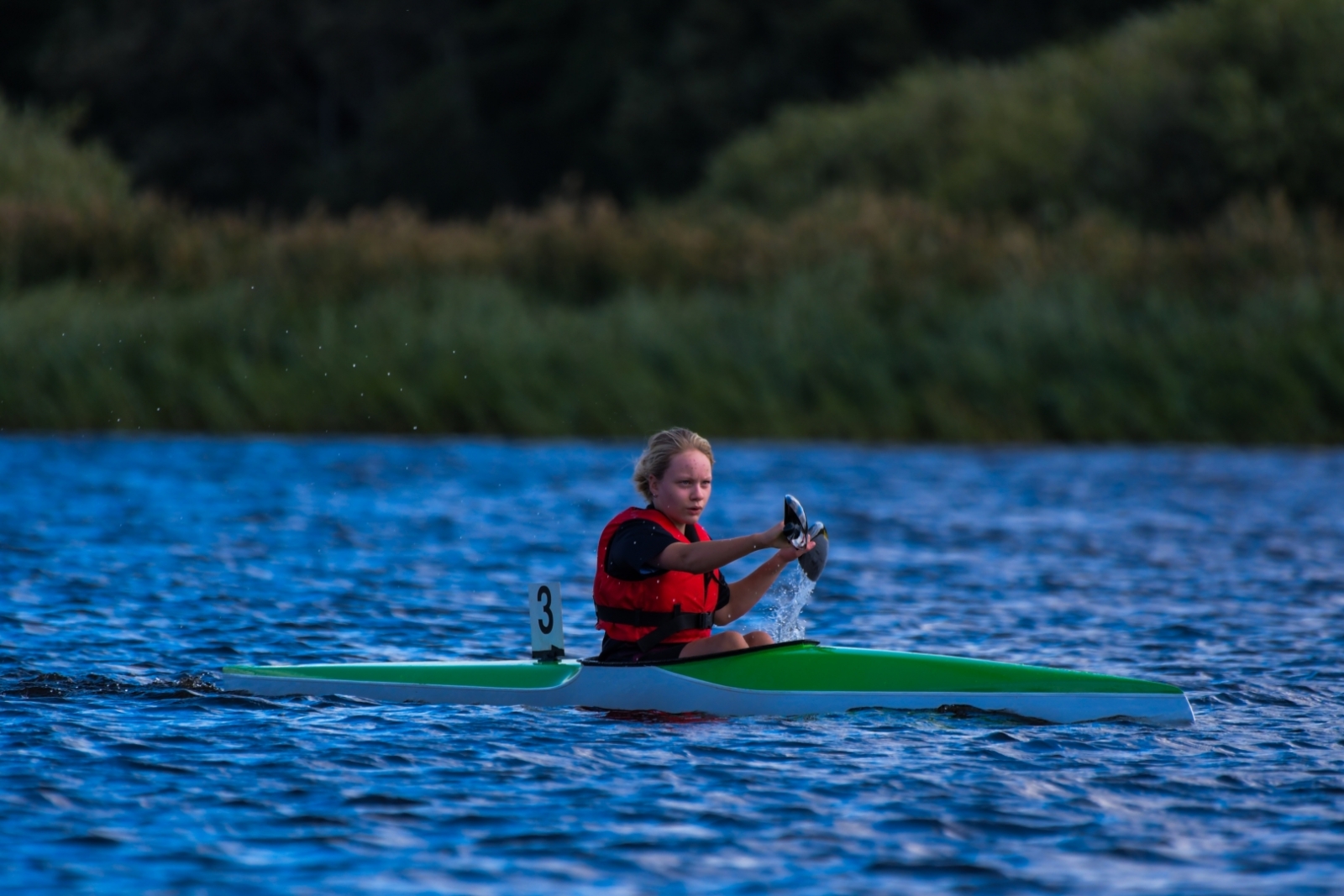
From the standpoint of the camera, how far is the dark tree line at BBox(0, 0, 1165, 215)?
43.9 m

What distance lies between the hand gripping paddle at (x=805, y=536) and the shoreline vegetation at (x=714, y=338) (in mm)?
11286

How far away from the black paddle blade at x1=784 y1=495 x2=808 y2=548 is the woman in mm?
142

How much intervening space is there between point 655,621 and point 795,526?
2.72ft

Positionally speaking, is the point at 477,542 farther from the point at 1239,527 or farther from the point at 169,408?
the point at 169,408

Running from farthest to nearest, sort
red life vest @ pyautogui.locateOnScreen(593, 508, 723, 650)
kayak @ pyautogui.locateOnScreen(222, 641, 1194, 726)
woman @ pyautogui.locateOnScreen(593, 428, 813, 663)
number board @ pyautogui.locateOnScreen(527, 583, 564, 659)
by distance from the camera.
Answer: number board @ pyautogui.locateOnScreen(527, 583, 564, 659) < red life vest @ pyautogui.locateOnScreen(593, 508, 723, 650) < woman @ pyautogui.locateOnScreen(593, 428, 813, 663) < kayak @ pyautogui.locateOnScreen(222, 641, 1194, 726)

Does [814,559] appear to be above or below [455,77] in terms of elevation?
below

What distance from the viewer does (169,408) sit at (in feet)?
63.5

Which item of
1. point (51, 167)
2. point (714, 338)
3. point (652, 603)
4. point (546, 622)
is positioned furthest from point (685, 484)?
point (51, 167)

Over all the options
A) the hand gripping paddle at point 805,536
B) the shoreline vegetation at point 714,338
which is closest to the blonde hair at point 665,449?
the hand gripping paddle at point 805,536

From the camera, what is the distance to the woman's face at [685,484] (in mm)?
7613

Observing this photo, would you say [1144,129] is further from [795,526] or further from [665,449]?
[795,526]

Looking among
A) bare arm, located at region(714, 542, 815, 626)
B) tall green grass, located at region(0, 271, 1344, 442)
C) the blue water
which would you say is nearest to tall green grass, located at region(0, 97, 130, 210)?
tall green grass, located at region(0, 271, 1344, 442)

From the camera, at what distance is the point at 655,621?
25.5ft

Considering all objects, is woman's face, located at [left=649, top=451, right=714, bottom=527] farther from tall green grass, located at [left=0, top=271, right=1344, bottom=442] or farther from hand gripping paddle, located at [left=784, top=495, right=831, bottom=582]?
tall green grass, located at [left=0, top=271, right=1344, bottom=442]
